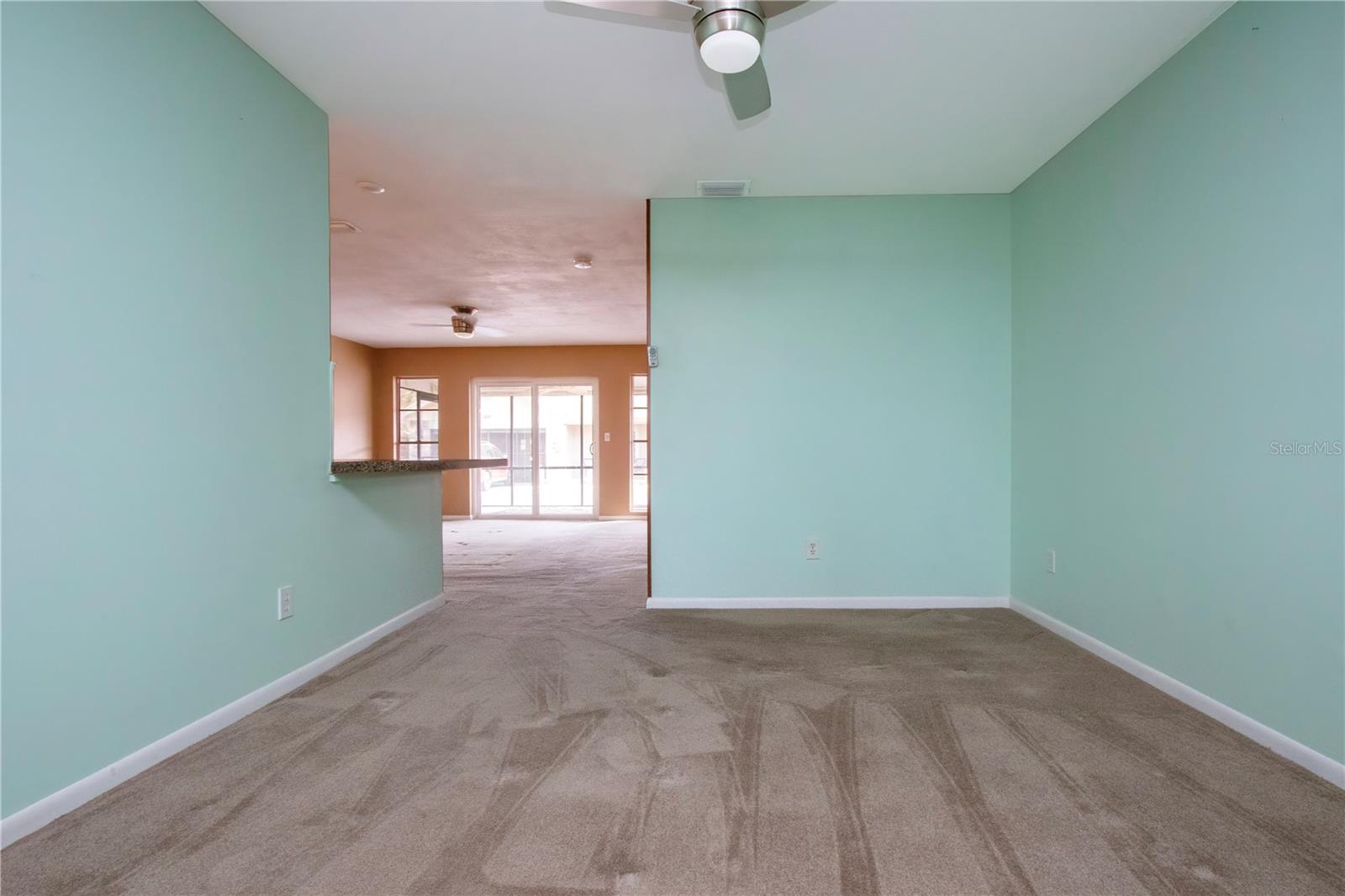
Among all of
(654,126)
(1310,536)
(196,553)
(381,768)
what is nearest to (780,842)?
(381,768)

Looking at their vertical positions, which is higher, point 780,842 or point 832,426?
point 832,426

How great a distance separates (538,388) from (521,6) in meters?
6.81

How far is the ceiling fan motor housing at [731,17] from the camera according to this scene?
5.55ft

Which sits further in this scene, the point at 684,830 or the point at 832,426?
the point at 832,426

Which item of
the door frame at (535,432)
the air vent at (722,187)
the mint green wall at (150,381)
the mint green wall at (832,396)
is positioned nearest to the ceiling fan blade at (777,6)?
the air vent at (722,187)

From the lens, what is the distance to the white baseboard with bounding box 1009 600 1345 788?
1.77 m

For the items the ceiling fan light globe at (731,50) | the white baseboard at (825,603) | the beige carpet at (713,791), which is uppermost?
the ceiling fan light globe at (731,50)

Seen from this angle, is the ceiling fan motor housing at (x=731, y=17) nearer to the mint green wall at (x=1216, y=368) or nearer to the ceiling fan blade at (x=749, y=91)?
the ceiling fan blade at (x=749, y=91)

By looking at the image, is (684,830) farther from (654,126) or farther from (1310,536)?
(654,126)

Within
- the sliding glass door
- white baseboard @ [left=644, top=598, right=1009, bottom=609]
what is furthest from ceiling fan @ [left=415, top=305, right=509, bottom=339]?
white baseboard @ [left=644, top=598, right=1009, bottom=609]

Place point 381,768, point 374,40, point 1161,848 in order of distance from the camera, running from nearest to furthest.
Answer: point 1161,848
point 381,768
point 374,40

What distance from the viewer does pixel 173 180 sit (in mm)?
1926

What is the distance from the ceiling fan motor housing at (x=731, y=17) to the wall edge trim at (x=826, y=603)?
2771 millimetres

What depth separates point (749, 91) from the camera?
6.67 ft
